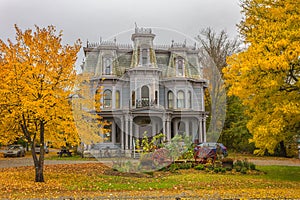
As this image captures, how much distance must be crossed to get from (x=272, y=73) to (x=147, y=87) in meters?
15.7

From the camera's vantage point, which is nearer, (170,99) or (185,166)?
(185,166)

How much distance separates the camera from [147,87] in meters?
25.9

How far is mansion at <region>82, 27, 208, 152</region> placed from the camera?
2564 centimetres

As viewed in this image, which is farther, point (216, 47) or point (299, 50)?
point (216, 47)

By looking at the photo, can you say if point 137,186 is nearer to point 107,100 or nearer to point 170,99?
point 107,100

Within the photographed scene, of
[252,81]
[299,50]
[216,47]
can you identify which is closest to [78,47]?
[252,81]

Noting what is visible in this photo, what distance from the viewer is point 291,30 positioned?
1108 centimetres

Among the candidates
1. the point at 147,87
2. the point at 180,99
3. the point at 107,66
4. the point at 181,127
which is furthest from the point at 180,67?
the point at 107,66

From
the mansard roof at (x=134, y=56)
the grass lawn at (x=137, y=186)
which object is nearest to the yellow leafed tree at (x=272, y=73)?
the grass lawn at (x=137, y=186)

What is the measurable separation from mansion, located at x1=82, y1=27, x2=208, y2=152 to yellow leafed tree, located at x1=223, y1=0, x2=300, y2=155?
520 inches

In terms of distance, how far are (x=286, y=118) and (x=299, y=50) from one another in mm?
2804

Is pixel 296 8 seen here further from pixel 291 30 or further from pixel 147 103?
pixel 147 103

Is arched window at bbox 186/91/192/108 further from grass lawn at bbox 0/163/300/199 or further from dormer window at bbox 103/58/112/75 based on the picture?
grass lawn at bbox 0/163/300/199

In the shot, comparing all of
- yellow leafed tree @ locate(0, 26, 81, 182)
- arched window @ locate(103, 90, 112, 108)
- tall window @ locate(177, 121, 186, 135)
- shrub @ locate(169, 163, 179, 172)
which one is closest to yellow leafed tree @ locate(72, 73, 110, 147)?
yellow leafed tree @ locate(0, 26, 81, 182)
